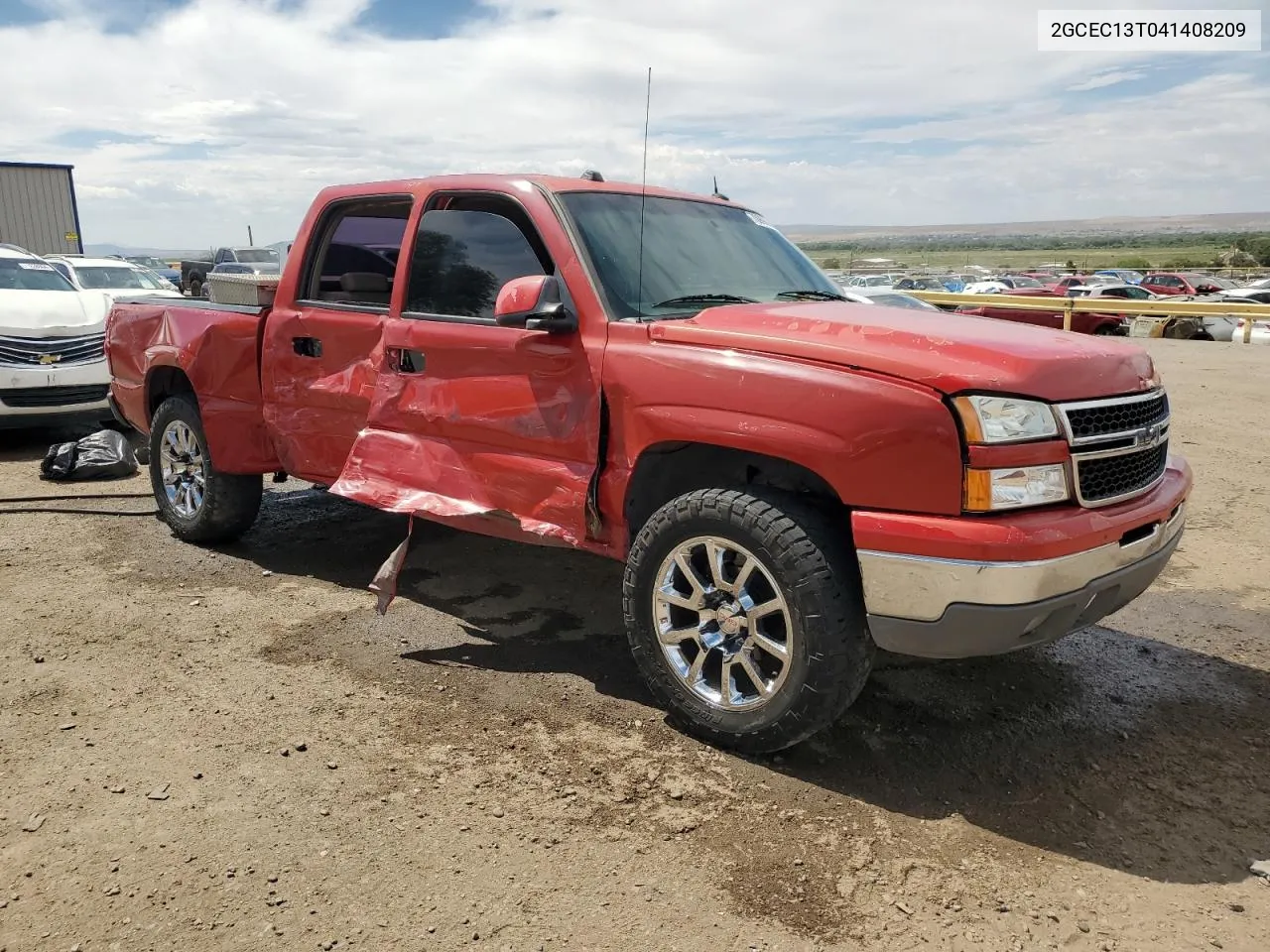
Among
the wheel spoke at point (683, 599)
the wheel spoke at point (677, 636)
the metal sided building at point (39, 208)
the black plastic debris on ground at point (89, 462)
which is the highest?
the metal sided building at point (39, 208)

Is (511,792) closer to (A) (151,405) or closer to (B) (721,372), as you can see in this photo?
(B) (721,372)

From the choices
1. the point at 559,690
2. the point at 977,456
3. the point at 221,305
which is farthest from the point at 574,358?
the point at 221,305

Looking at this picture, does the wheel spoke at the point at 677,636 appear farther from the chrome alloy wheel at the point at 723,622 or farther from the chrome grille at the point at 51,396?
the chrome grille at the point at 51,396

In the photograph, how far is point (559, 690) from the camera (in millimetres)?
3852

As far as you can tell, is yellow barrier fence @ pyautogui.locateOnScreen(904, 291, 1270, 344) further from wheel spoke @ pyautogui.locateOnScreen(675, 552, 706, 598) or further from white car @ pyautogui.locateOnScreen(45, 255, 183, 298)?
wheel spoke @ pyautogui.locateOnScreen(675, 552, 706, 598)

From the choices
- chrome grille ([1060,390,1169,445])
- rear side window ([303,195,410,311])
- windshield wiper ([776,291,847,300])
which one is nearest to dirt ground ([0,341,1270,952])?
chrome grille ([1060,390,1169,445])

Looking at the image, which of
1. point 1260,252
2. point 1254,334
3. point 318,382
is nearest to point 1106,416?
point 318,382

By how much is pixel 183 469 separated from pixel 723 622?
12.7 feet

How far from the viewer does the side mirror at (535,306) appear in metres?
3.58

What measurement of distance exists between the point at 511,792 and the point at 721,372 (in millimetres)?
1500

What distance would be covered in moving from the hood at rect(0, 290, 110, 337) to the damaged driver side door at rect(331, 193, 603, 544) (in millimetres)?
5505

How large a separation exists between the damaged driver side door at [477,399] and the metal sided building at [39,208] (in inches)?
1186

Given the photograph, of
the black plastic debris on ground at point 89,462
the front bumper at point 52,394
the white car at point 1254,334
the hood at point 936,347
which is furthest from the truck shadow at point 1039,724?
the white car at point 1254,334

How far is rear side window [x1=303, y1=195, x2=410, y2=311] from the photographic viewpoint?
4.75 m
